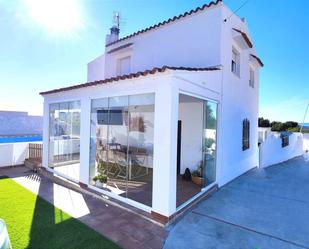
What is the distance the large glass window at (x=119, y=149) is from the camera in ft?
26.2

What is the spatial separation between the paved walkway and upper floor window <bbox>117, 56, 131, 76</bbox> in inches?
309

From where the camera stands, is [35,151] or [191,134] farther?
[35,151]

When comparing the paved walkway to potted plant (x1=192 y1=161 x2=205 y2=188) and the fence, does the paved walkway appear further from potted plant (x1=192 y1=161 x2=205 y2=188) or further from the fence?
the fence

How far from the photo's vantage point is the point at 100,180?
8.63 meters

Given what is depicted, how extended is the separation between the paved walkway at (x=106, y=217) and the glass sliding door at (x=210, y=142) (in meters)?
3.84

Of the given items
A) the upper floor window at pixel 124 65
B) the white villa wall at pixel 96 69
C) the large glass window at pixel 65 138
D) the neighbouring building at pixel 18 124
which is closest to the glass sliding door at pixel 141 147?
Result: the large glass window at pixel 65 138

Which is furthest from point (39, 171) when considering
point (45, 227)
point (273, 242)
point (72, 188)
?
point (273, 242)

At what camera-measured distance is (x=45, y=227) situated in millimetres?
5711

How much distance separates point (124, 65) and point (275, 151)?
13.8 meters

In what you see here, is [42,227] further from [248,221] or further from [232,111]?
[232,111]

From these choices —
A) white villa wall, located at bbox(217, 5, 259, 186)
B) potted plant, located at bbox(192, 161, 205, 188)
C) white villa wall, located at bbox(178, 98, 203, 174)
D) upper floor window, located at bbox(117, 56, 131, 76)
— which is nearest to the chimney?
→ upper floor window, located at bbox(117, 56, 131, 76)

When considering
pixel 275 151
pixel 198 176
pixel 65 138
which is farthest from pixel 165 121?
pixel 275 151

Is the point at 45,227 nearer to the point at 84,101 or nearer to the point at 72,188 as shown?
the point at 72,188

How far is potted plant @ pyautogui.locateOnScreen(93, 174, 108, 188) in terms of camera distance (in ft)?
28.2
